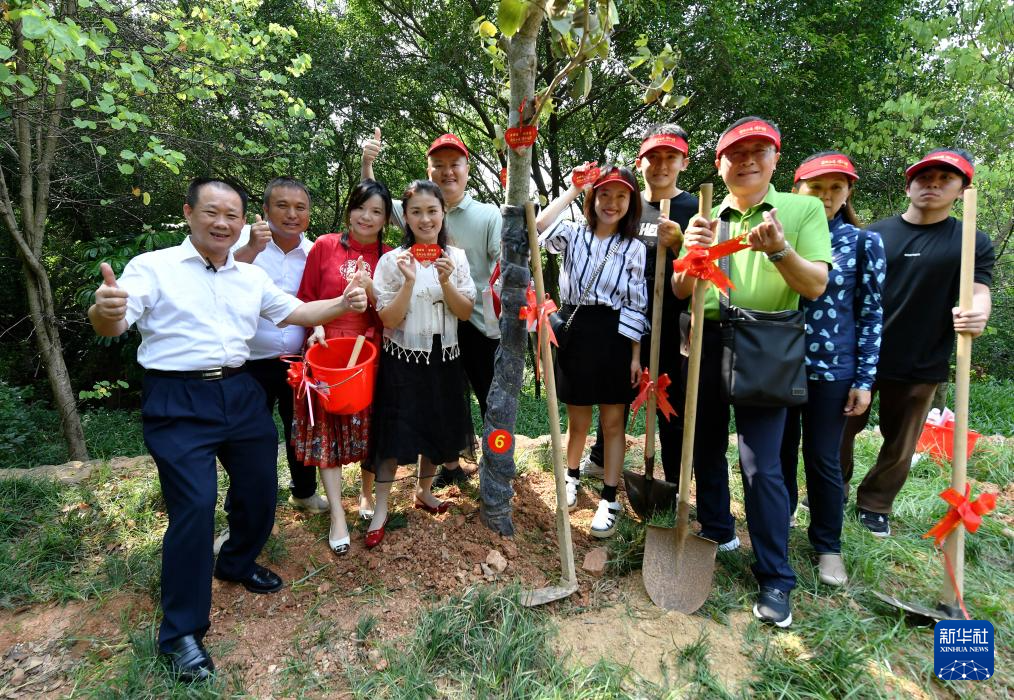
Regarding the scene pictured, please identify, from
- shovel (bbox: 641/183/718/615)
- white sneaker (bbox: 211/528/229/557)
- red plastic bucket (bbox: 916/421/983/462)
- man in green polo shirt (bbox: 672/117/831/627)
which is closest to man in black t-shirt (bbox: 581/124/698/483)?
man in green polo shirt (bbox: 672/117/831/627)

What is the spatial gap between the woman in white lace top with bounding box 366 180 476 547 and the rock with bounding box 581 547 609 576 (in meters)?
0.95

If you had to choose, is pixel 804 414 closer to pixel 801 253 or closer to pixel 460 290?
pixel 801 253

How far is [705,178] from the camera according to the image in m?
9.70

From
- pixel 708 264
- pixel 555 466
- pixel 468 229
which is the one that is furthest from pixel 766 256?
pixel 468 229

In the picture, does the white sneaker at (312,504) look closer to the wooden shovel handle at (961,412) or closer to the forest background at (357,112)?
the forest background at (357,112)

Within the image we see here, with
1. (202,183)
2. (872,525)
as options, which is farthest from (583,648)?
(202,183)

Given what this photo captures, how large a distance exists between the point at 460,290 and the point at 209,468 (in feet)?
4.80

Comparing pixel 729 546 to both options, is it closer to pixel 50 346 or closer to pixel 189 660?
pixel 189 660

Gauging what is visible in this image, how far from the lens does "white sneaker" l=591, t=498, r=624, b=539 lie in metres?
3.22

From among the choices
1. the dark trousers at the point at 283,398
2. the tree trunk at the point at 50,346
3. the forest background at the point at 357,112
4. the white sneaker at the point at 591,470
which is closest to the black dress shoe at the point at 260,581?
the dark trousers at the point at 283,398

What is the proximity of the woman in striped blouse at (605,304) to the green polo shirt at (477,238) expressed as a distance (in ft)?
1.12

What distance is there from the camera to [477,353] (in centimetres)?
354

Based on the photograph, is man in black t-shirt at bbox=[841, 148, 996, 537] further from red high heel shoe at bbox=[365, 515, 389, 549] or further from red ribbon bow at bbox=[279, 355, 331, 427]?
red ribbon bow at bbox=[279, 355, 331, 427]

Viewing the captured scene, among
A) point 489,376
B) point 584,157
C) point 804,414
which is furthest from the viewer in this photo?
point 584,157
